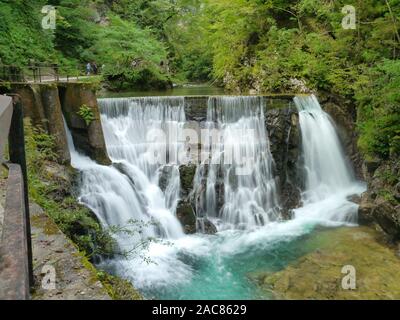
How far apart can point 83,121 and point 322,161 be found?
8.25 metres

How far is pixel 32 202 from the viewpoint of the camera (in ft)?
14.0

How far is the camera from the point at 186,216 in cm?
1034

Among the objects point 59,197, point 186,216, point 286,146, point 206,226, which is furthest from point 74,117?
point 286,146

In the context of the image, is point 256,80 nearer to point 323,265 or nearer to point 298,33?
point 298,33

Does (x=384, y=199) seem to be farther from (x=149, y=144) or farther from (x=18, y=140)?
(x=18, y=140)

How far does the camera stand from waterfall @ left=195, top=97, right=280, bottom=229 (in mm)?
10938

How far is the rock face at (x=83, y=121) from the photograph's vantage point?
400 inches

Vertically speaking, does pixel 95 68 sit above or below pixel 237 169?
above

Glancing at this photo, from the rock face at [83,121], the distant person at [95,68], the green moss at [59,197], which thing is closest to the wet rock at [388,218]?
the green moss at [59,197]

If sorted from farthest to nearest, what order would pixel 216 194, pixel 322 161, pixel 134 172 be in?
1. pixel 322 161
2. pixel 216 194
3. pixel 134 172

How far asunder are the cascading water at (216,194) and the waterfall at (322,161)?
1.4 inches

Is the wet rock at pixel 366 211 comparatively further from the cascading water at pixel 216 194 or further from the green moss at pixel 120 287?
the green moss at pixel 120 287
